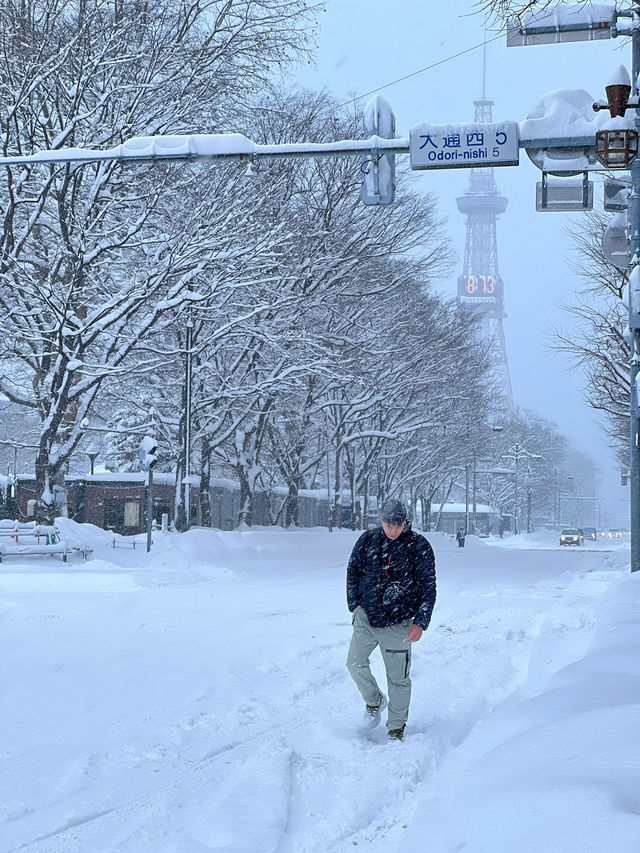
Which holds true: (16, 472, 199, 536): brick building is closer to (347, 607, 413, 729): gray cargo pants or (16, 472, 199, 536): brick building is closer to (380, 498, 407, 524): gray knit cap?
(347, 607, 413, 729): gray cargo pants

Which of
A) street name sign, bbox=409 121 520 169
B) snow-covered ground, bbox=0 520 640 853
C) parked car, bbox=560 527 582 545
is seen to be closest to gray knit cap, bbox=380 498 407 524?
snow-covered ground, bbox=0 520 640 853

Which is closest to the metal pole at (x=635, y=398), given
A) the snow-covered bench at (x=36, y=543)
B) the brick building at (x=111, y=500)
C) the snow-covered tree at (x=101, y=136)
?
the snow-covered tree at (x=101, y=136)

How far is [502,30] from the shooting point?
10.1 m

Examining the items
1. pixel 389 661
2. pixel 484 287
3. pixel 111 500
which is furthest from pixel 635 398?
pixel 484 287

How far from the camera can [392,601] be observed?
696cm

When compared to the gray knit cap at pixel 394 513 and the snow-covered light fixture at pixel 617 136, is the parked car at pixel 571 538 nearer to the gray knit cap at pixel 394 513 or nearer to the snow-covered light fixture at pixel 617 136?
the snow-covered light fixture at pixel 617 136

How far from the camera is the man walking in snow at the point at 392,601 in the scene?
6953 millimetres

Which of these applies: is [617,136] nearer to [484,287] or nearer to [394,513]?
[394,513]

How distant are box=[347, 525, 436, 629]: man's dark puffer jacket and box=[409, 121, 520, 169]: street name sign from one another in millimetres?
5272

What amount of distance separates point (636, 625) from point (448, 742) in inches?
138

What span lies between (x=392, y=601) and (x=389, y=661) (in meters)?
0.41

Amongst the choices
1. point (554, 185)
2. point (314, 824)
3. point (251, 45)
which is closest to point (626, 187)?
point (554, 185)

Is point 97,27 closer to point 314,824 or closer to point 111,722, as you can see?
point 111,722

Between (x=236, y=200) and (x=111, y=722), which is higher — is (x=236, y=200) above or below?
above
